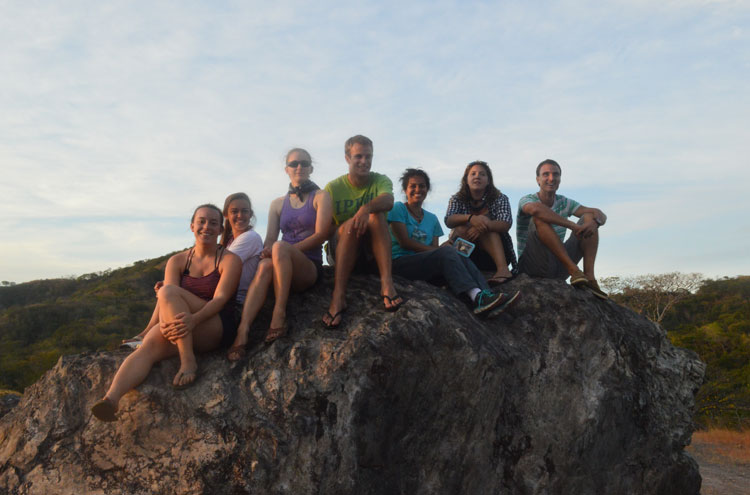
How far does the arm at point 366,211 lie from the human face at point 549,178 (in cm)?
230

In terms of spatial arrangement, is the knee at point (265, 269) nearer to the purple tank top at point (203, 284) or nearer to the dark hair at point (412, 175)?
the purple tank top at point (203, 284)

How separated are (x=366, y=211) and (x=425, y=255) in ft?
3.28

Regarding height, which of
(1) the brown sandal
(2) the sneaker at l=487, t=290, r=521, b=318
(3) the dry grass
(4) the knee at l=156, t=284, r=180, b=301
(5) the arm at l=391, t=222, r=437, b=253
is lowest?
(3) the dry grass

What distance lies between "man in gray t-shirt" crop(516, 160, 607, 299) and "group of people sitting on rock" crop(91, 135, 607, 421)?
1 cm

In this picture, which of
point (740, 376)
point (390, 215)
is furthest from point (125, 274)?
point (390, 215)

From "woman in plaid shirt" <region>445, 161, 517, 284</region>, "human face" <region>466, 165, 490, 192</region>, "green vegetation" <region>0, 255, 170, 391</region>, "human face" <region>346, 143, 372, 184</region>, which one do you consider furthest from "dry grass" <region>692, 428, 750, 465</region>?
"green vegetation" <region>0, 255, 170, 391</region>

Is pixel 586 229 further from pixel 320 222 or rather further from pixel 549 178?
pixel 320 222

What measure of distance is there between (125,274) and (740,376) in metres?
31.8

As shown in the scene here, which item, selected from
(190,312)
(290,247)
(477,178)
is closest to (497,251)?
(477,178)

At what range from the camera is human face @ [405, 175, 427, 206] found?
603 centimetres

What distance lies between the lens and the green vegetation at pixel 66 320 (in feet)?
66.1

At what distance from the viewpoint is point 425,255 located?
554 cm

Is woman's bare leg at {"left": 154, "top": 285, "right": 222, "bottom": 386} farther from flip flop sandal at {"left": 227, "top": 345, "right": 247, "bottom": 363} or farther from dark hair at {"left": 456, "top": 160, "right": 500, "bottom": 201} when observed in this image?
dark hair at {"left": 456, "top": 160, "right": 500, "bottom": 201}

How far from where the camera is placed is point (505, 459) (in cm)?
479
